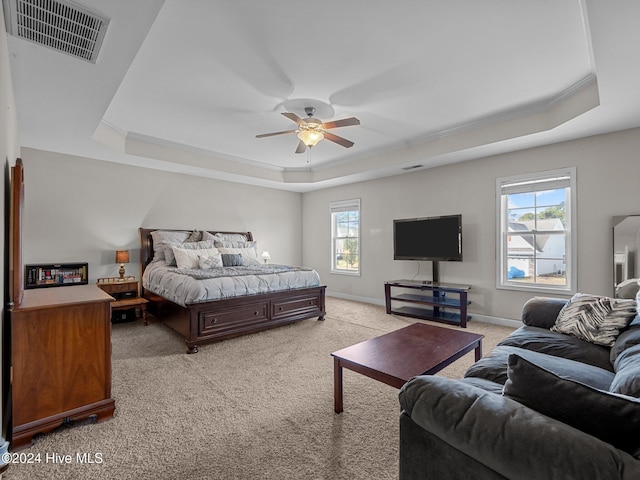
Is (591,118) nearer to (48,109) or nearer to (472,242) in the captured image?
(472,242)

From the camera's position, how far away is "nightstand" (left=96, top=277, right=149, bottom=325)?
14.1ft

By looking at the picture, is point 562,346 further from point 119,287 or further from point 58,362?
point 119,287

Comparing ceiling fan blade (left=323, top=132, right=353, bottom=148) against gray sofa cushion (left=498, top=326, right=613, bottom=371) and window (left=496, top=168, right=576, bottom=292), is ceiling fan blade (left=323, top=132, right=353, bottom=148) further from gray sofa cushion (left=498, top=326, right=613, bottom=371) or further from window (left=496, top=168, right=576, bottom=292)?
gray sofa cushion (left=498, top=326, right=613, bottom=371)

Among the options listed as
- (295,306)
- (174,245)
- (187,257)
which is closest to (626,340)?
(295,306)

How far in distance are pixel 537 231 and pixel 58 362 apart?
16.8 ft

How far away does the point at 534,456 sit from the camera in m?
0.84

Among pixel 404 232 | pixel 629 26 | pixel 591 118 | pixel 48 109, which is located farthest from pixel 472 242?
pixel 48 109

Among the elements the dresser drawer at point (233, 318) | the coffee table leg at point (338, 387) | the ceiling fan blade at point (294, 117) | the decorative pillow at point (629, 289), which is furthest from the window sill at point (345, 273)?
the coffee table leg at point (338, 387)

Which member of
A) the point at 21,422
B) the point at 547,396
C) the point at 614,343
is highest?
the point at 547,396

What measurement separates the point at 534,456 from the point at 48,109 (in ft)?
13.8

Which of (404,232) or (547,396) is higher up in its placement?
(404,232)

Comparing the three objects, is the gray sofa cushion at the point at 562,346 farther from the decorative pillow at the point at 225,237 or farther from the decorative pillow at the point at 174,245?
the decorative pillow at the point at 225,237

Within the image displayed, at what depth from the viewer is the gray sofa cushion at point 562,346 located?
1948 millimetres

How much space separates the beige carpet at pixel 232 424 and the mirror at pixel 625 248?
1684mm
